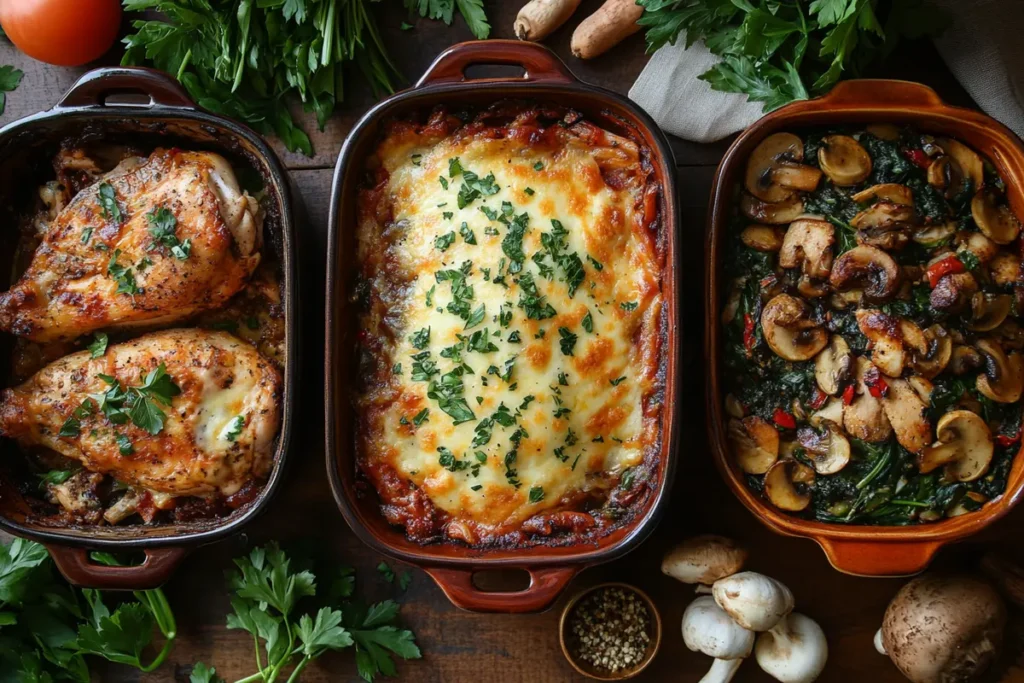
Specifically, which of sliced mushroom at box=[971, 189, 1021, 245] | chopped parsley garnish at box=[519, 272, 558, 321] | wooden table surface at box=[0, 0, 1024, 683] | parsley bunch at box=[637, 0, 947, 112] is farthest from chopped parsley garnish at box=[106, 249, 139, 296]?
sliced mushroom at box=[971, 189, 1021, 245]

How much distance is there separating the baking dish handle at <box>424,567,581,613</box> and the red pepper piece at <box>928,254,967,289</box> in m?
1.32

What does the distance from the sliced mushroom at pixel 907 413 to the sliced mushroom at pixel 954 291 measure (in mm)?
246

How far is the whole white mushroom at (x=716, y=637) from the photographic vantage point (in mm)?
2600

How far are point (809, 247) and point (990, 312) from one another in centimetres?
55

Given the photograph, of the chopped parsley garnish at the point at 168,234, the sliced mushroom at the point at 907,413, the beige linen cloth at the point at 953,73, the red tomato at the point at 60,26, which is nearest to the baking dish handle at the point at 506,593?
the sliced mushroom at the point at 907,413

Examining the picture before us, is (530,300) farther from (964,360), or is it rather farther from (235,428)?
(964,360)

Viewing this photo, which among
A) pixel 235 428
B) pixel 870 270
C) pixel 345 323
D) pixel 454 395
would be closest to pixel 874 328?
pixel 870 270

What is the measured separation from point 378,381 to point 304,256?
1.52ft

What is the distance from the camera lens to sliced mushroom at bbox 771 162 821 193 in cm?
242

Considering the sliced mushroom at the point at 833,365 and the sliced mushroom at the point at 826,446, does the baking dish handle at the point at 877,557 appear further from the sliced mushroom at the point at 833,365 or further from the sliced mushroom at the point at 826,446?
the sliced mushroom at the point at 833,365

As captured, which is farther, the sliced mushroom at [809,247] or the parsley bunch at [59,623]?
the parsley bunch at [59,623]

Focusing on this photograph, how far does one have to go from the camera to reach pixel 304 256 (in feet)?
8.35

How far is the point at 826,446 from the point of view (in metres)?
2.44

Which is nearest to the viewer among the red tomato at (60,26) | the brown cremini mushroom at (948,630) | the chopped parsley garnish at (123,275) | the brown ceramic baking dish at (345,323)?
the brown ceramic baking dish at (345,323)
